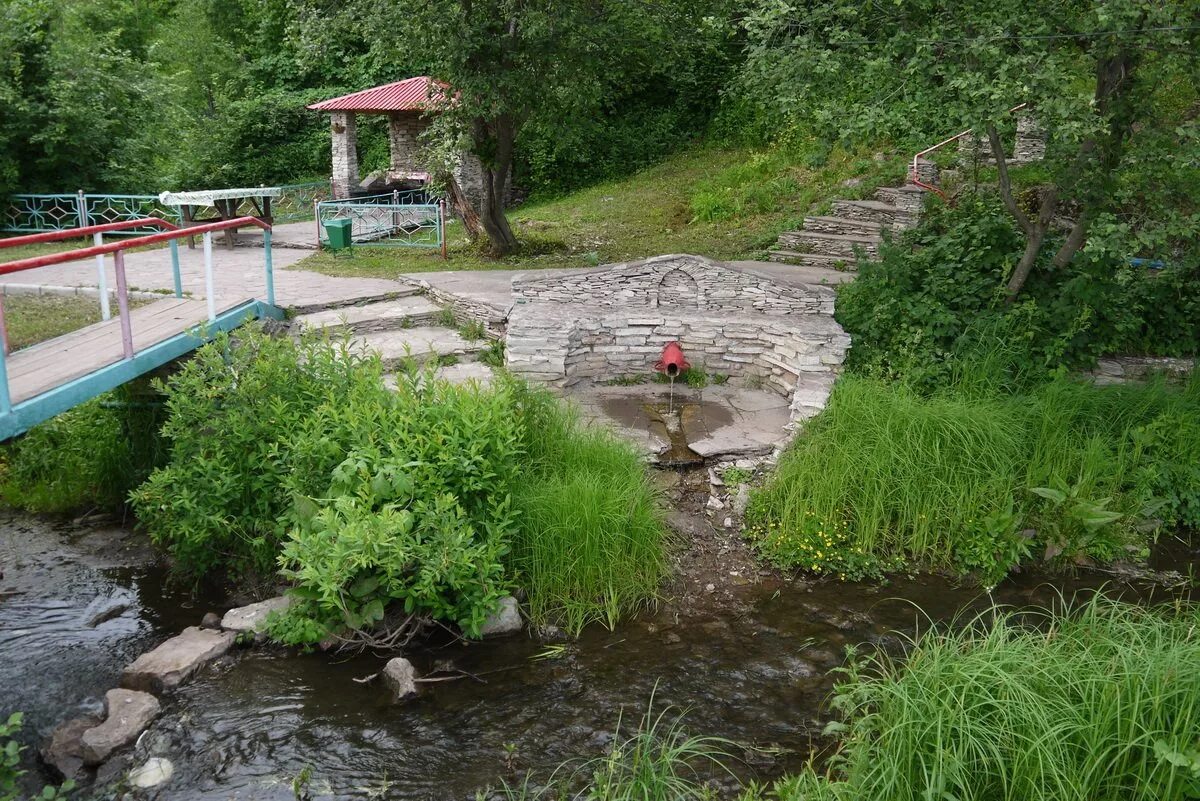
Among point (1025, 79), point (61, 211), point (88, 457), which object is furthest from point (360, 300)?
point (61, 211)

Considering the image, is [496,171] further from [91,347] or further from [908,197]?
[91,347]

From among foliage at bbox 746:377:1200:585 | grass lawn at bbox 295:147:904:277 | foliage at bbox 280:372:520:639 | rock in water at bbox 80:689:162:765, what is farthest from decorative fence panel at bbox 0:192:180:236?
foliage at bbox 746:377:1200:585

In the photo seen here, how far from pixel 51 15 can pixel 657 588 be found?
1589cm

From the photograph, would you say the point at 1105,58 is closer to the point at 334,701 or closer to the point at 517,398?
the point at 517,398

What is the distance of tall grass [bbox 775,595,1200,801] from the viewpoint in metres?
3.54

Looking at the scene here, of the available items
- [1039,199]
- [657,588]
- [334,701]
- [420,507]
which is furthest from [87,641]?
[1039,199]

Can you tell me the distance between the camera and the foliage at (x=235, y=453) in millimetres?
6109

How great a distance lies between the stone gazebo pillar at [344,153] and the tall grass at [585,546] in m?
15.9

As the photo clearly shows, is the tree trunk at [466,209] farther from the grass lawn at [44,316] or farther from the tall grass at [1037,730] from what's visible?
the tall grass at [1037,730]

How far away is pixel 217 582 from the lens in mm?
6492

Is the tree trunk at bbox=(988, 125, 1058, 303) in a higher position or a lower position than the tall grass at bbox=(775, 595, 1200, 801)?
higher

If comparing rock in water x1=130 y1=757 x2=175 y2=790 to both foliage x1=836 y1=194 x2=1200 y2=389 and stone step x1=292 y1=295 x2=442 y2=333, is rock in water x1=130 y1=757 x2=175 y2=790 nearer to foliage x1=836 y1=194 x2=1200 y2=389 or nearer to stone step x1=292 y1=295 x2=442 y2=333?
stone step x1=292 y1=295 x2=442 y2=333

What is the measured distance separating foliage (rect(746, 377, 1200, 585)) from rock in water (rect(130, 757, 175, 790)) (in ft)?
13.0

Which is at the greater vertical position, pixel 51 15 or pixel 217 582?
pixel 51 15
